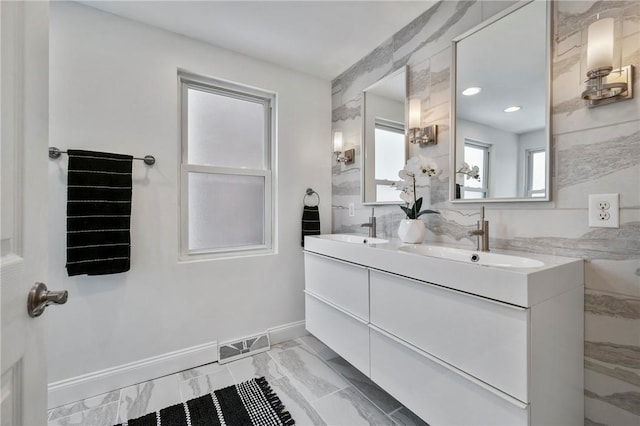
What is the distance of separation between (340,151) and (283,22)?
105cm

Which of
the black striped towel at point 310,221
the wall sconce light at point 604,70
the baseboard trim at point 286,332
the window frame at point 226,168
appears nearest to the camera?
the wall sconce light at point 604,70

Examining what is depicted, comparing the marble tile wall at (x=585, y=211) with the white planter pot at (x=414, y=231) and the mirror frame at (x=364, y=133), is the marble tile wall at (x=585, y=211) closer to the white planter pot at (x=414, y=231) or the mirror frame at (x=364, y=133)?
the white planter pot at (x=414, y=231)

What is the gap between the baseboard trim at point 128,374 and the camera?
165 cm

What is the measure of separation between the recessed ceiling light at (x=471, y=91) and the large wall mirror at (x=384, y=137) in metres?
0.44

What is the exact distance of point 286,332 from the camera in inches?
95.5

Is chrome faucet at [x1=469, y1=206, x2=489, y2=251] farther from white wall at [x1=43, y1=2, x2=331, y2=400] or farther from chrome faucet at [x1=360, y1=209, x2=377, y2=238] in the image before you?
white wall at [x1=43, y1=2, x2=331, y2=400]

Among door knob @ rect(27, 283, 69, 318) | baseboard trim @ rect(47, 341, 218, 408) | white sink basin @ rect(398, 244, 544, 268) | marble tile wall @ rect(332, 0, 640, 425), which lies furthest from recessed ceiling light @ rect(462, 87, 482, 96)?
baseboard trim @ rect(47, 341, 218, 408)

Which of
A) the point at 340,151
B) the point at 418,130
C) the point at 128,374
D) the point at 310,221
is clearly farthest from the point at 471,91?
the point at 128,374

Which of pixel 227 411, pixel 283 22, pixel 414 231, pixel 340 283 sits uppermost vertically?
Answer: pixel 283 22

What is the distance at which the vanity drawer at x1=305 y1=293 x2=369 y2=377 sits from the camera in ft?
5.34

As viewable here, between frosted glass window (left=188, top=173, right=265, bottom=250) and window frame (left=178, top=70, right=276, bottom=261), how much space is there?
0.04 meters

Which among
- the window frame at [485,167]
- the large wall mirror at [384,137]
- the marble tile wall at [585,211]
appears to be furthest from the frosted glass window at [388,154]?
the marble tile wall at [585,211]

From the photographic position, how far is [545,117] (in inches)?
49.6

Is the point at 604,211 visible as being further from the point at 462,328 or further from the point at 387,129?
the point at 387,129
